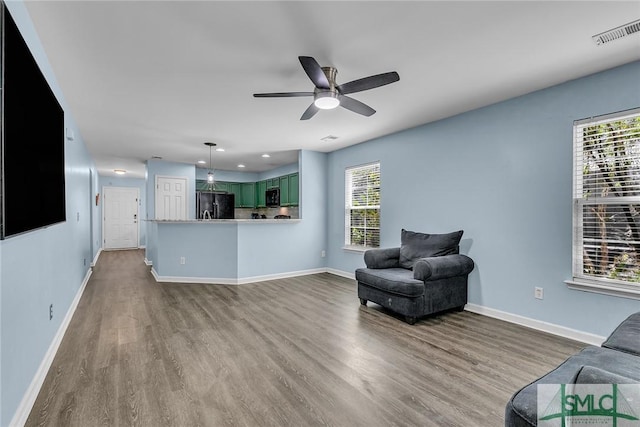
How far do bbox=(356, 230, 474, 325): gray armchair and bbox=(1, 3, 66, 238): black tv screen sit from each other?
3.03 m

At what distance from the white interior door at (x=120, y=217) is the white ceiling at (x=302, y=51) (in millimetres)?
6748

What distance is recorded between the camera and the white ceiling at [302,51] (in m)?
1.91


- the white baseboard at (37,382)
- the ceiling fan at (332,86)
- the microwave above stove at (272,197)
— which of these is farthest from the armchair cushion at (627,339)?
the microwave above stove at (272,197)

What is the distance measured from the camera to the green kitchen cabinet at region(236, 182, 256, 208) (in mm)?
8969

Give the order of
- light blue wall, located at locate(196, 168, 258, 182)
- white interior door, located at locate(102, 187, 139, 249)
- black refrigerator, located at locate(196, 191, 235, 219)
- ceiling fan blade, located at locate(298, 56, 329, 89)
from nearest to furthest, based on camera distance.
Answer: ceiling fan blade, located at locate(298, 56, 329, 89) < black refrigerator, located at locate(196, 191, 235, 219) < light blue wall, located at locate(196, 168, 258, 182) < white interior door, located at locate(102, 187, 139, 249)

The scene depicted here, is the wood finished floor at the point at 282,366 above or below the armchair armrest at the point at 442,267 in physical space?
below

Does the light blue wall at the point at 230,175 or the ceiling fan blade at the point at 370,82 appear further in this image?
the light blue wall at the point at 230,175

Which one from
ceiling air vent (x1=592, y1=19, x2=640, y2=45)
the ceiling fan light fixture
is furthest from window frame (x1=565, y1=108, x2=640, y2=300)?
the ceiling fan light fixture

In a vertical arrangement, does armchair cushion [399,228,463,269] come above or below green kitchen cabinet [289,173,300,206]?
below

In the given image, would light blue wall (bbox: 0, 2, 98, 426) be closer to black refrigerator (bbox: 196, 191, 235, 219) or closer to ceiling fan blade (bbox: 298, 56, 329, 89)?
ceiling fan blade (bbox: 298, 56, 329, 89)

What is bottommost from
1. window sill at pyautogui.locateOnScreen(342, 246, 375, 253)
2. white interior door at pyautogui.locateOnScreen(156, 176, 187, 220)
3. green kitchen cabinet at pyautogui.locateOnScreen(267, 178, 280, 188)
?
window sill at pyautogui.locateOnScreen(342, 246, 375, 253)

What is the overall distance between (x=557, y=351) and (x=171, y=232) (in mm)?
5283

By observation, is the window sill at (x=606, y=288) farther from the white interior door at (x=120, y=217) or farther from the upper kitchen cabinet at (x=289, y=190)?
the white interior door at (x=120, y=217)

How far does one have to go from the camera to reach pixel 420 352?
8.40 ft
